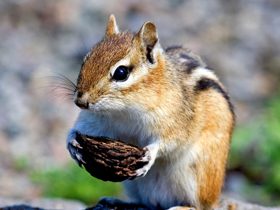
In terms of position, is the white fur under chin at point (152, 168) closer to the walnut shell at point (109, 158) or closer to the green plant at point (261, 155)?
the walnut shell at point (109, 158)

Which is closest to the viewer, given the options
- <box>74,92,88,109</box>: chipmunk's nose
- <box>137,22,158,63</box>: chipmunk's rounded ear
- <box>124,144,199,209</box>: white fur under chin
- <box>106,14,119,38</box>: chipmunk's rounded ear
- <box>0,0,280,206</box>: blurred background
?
<box>74,92,88,109</box>: chipmunk's nose

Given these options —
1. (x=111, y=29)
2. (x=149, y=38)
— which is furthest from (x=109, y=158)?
(x=111, y=29)

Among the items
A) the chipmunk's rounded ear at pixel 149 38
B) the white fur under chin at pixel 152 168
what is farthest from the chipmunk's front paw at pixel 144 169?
the chipmunk's rounded ear at pixel 149 38

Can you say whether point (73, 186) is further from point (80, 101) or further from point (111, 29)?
point (80, 101)

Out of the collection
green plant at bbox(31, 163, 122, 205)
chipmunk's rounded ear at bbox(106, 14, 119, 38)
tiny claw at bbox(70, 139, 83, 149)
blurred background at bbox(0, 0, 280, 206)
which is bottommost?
tiny claw at bbox(70, 139, 83, 149)

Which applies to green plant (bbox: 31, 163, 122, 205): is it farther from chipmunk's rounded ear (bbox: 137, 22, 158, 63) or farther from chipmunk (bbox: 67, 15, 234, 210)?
chipmunk's rounded ear (bbox: 137, 22, 158, 63)

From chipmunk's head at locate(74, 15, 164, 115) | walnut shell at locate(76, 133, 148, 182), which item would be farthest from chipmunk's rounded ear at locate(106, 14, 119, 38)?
walnut shell at locate(76, 133, 148, 182)
